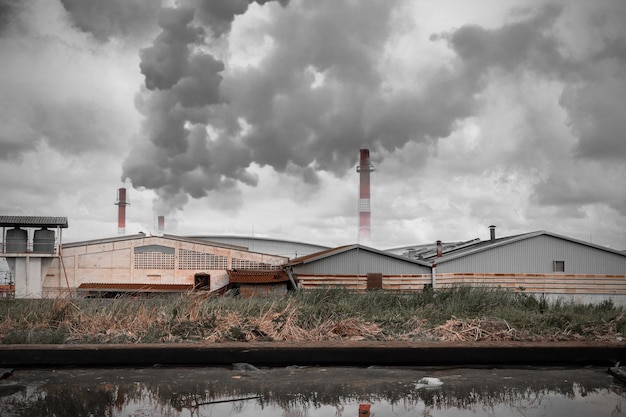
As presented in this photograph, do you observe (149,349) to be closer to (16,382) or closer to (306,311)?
(16,382)

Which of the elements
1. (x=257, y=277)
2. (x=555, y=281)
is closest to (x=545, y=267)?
(x=555, y=281)

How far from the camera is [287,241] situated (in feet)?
200

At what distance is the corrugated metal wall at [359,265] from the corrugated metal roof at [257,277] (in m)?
1.26

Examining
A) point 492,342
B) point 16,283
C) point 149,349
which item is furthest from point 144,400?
point 16,283

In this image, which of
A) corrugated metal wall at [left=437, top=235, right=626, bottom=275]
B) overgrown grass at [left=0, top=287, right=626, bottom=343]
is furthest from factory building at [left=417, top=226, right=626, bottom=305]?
overgrown grass at [left=0, top=287, right=626, bottom=343]

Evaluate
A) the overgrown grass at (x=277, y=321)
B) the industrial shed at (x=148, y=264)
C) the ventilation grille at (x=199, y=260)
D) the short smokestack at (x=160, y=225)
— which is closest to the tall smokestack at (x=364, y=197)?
the industrial shed at (x=148, y=264)

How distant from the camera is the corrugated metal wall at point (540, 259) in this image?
34562 mm

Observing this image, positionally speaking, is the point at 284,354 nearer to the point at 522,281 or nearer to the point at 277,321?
the point at 277,321

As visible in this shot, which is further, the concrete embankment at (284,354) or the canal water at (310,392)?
the concrete embankment at (284,354)

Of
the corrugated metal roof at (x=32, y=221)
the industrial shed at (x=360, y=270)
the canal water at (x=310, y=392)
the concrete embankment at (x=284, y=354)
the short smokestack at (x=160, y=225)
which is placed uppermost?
the short smokestack at (x=160, y=225)

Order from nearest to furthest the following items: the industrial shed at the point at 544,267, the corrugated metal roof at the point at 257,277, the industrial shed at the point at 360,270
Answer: the industrial shed at the point at 360,270 < the corrugated metal roof at the point at 257,277 < the industrial shed at the point at 544,267

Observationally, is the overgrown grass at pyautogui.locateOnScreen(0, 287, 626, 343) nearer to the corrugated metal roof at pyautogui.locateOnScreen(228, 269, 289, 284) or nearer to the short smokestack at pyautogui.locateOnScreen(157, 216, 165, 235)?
the corrugated metal roof at pyautogui.locateOnScreen(228, 269, 289, 284)

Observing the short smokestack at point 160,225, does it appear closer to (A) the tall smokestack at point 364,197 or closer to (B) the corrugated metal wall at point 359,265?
(A) the tall smokestack at point 364,197

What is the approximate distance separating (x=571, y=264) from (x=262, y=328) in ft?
107
